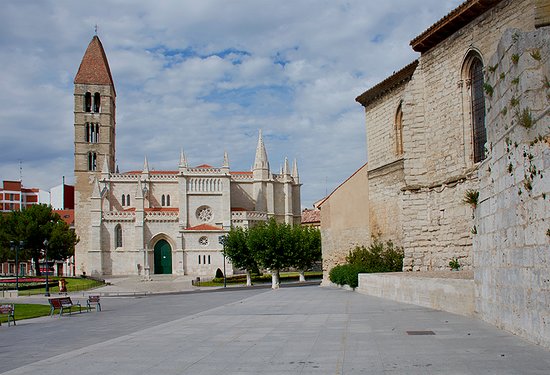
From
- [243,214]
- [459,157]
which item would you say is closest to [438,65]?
[459,157]

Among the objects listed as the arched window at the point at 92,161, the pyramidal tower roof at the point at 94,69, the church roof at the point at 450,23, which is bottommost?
the church roof at the point at 450,23

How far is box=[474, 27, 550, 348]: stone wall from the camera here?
8109mm

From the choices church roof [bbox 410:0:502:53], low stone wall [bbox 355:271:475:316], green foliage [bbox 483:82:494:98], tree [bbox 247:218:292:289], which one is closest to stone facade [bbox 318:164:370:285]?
tree [bbox 247:218:292:289]

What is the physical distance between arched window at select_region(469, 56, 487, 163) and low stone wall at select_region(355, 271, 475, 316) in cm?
468

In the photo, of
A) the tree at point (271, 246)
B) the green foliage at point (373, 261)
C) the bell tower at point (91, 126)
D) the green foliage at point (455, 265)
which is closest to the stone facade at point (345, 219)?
the green foliage at point (373, 261)

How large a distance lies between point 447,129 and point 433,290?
7.62 m

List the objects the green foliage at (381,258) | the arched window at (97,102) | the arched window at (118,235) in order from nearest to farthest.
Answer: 1. the green foliage at (381,258)
2. the arched window at (118,235)
3. the arched window at (97,102)

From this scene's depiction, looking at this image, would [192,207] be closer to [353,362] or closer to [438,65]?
[438,65]

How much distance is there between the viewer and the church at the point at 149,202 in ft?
225

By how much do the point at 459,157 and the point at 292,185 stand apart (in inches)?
Result: 2364

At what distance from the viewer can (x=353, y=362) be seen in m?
7.99

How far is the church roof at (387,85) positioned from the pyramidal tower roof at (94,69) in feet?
185

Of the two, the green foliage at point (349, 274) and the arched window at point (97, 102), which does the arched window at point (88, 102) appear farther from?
the green foliage at point (349, 274)

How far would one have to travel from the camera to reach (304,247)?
4647 cm
